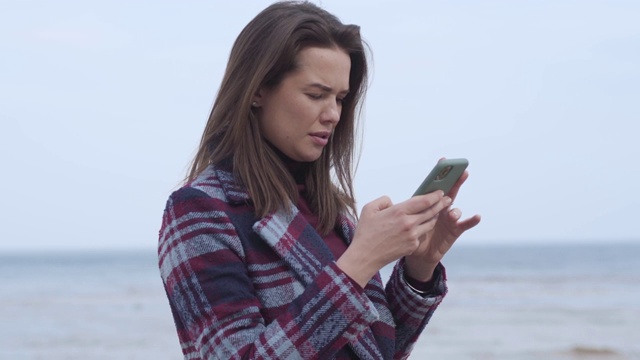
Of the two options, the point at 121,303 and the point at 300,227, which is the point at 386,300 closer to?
the point at 300,227

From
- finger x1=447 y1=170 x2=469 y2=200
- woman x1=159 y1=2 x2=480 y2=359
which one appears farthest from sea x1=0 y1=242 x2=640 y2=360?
finger x1=447 y1=170 x2=469 y2=200

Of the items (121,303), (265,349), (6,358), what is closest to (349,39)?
(265,349)

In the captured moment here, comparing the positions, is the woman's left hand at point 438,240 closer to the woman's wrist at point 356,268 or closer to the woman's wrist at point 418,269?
the woman's wrist at point 418,269

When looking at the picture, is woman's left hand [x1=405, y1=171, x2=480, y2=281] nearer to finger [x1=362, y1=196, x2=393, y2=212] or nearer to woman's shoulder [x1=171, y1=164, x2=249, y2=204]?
finger [x1=362, y1=196, x2=393, y2=212]

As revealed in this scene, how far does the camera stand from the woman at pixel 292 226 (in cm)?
189

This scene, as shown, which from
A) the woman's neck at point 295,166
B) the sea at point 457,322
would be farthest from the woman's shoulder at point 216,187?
the sea at point 457,322

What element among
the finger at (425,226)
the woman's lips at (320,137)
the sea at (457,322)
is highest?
the woman's lips at (320,137)

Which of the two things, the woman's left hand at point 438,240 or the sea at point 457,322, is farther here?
the sea at point 457,322

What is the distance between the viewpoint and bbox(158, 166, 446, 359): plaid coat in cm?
187

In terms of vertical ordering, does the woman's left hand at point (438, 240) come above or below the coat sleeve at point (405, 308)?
Answer: above

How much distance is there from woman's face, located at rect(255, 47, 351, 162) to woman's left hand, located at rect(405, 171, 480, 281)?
296 mm

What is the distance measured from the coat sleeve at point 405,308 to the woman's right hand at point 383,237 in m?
0.39

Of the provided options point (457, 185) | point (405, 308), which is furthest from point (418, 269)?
point (457, 185)

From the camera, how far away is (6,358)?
1112 cm
